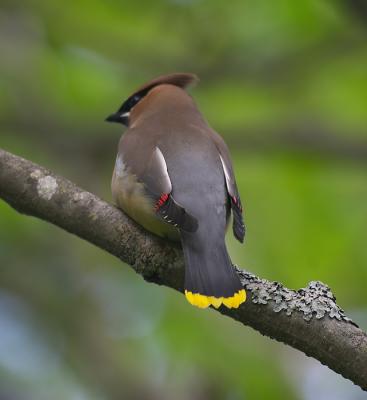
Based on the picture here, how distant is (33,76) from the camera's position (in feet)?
24.6

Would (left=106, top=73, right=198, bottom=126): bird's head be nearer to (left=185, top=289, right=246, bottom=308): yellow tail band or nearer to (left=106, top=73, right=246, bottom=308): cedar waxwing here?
(left=106, top=73, right=246, bottom=308): cedar waxwing

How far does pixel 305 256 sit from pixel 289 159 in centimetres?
74

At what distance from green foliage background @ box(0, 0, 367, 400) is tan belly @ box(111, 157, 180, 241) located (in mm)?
1971

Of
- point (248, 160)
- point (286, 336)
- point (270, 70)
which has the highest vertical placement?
point (270, 70)

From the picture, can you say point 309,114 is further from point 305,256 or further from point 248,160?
point 305,256

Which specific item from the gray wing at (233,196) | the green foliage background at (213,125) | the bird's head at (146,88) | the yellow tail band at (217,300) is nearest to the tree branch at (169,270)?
the yellow tail band at (217,300)

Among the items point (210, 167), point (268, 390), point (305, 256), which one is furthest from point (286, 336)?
point (305, 256)

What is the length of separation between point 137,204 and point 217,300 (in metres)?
0.66

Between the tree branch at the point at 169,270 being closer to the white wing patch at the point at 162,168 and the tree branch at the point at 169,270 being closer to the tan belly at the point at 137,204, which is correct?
the tan belly at the point at 137,204

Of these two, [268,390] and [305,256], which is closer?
[268,390]

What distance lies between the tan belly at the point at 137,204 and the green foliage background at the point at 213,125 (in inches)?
77.6

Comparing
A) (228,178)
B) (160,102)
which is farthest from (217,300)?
(160,102)

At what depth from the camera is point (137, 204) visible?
13.6 feet

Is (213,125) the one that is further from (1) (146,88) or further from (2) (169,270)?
(2) (169,270)
